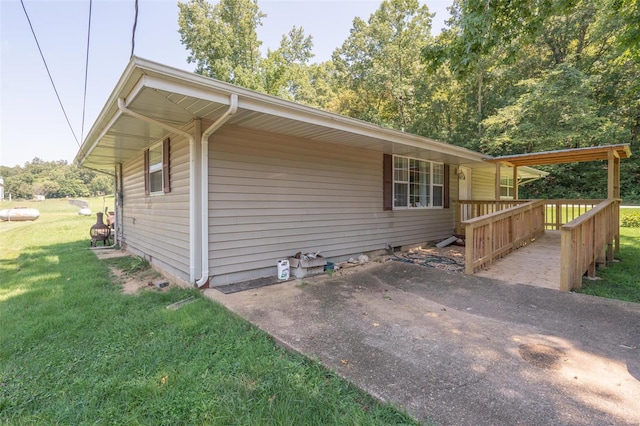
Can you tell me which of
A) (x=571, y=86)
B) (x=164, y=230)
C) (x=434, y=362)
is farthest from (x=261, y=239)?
(x=571, y=86)

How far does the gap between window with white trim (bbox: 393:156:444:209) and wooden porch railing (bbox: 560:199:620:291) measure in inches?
134

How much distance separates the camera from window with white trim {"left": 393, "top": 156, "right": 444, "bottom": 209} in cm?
714

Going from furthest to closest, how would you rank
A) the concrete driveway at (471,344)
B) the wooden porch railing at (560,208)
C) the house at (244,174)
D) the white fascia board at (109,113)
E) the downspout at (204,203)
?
the wooden porch railing at (560,208), the downspout at (204,203), the house at (244,174), the white fascia board at (109,113), the concrete driveway at (471,344)

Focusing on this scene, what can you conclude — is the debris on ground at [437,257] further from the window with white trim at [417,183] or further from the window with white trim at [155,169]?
the window with white trim at [155,169]

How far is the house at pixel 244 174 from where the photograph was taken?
3645 mm

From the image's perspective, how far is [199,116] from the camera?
398cm

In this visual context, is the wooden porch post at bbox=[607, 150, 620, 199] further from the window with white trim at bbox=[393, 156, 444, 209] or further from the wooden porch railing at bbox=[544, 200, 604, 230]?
the window with white trim at bbox=[393, 156, 444, 209]

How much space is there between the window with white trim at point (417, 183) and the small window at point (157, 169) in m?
4.78

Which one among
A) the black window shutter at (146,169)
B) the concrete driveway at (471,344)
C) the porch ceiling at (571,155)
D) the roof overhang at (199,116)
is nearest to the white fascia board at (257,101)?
the roof overhang at (199,116)

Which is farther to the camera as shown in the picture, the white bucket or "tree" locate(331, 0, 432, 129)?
"tree" locate(331, 0, 432, 129)

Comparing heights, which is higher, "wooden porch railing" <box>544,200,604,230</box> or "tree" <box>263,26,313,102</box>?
"tree" <box>263,26,313,102</box>

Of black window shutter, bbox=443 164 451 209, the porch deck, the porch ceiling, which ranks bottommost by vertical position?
the porch deck

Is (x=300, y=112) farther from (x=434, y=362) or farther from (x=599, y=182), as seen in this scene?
(x=599, y=182)

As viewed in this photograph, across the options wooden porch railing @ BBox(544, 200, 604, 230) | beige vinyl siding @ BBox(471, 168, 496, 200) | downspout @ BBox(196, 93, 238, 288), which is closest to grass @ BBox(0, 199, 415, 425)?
downspout @ BBox(196, 93, 238, 288)
